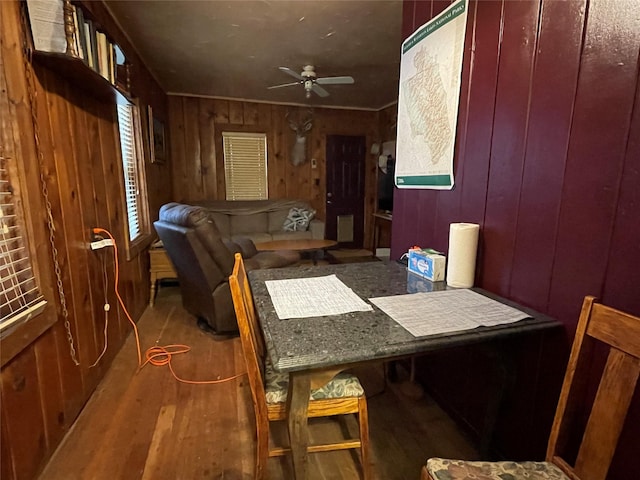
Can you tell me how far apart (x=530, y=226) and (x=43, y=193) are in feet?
6.58

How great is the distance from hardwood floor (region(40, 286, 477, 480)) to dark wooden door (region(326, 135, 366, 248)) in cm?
395

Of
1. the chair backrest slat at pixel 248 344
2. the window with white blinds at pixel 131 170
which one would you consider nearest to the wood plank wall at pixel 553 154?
the chair backrest slat at pixel 248 344

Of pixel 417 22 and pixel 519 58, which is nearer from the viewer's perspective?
pixel 519 58

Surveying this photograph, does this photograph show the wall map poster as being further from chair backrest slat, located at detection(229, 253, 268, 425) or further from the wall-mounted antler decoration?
the wall-mounted antler decoration

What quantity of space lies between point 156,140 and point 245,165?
1635 mm

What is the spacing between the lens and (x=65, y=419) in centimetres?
162

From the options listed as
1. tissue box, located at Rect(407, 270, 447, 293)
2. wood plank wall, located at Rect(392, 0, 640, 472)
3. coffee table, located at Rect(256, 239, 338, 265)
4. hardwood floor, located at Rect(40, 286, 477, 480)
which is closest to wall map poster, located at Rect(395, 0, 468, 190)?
wood plank wall, located at Rect(392, 0, 640, 472)

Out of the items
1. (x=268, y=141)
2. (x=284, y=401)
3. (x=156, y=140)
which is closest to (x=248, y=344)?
(x=284, y=401)

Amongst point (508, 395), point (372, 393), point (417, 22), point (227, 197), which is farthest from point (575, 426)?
point (227, 197)

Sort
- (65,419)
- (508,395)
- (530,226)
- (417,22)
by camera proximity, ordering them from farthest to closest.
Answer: (417,22) < (65,419) < (508,395) < (530,226)

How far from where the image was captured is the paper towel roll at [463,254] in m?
1.42

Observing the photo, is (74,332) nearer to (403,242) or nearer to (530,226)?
(403,242)

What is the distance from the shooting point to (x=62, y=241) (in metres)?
1.65

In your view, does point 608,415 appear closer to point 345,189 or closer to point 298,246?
point 298,246
